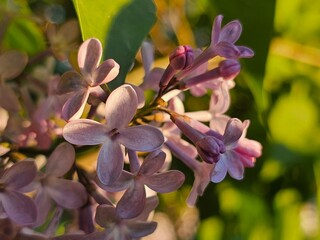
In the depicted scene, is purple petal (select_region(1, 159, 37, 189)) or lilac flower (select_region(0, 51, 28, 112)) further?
lilac flower (select_region(0, 51, 28, 112))

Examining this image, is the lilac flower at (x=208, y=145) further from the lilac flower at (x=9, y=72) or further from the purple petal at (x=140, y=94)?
the lilac flower at (x=9, y=72)

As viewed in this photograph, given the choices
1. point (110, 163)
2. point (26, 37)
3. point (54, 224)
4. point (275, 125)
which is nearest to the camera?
Result: point (110, 163)

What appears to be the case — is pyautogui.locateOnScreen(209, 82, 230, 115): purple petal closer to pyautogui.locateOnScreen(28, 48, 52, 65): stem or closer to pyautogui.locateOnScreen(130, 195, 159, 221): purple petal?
pyautogui.locateOnScreen(130, 195, 159, 221): purple petal

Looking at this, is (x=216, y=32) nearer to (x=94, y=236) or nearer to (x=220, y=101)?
(x=220, y=101)

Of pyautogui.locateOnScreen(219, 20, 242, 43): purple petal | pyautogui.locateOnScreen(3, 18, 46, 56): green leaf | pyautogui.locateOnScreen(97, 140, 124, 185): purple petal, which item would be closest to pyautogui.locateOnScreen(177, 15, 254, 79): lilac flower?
pyautogui.locateOnScreen(219, 20, 242, 43): purple petal

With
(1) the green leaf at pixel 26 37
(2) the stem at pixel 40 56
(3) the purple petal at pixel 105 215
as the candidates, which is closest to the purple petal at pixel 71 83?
(3) the purple petal at pixel 105 215

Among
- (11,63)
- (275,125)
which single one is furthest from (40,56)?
(275,125)

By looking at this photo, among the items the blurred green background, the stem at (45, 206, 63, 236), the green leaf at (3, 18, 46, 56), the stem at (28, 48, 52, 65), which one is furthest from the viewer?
the blurred green background
